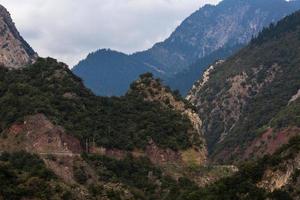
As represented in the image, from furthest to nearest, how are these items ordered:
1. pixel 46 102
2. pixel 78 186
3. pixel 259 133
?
pixel 259 133 → pixel 46 102 → pixel 78 186

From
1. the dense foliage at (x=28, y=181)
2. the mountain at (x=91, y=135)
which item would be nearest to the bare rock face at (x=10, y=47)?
the mountain at (x=91, y=135)

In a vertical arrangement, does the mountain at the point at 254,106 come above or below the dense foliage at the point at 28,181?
above

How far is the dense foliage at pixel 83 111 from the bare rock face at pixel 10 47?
56751 millimetres

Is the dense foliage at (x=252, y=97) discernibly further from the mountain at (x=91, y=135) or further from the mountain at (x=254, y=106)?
the mountain at (x=91, y=135)

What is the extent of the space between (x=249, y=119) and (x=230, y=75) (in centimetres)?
2780

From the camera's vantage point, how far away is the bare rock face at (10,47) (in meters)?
155

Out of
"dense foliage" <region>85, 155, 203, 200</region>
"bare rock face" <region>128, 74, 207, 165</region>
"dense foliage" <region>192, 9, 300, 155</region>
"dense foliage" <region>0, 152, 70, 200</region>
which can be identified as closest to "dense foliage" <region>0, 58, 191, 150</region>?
"bare rock face" <region>128, 74, 207, 165</region>

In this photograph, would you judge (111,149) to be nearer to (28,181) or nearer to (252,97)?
(28,181)

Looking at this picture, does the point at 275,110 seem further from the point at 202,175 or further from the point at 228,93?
the point at 202,175

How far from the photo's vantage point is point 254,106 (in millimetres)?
178250

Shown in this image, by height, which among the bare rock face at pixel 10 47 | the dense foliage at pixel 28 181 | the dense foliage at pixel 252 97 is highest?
the bare rock face at pixel 10 47

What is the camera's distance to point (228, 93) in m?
191

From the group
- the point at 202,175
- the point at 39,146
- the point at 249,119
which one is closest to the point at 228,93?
the point at 249,119

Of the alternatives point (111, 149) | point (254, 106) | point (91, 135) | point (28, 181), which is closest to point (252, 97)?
point (254, 106)
